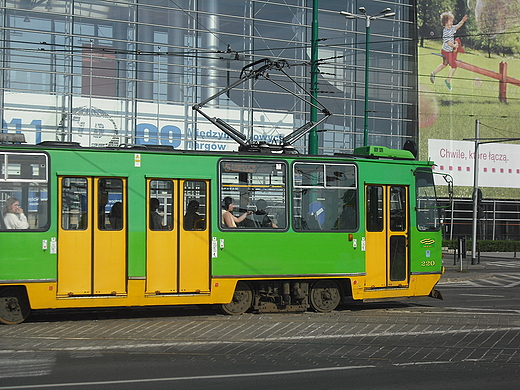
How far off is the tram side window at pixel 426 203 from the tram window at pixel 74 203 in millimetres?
6445

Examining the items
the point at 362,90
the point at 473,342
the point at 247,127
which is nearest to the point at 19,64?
the point at 247,127

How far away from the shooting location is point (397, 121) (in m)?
44.1

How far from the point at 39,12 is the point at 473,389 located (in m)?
31.0

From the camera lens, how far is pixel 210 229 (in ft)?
41.5

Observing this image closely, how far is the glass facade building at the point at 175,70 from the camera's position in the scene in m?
33.7

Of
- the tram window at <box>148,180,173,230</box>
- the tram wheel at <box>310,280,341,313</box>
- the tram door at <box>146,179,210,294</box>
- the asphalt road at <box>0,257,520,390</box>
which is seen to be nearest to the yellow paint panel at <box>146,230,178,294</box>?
the tram door at <box>146,179,210,294</box>

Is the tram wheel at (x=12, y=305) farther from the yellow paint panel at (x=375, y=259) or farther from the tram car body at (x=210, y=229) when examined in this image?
the yellow paint panel at (x=375, y=259)

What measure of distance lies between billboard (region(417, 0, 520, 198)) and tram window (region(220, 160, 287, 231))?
1285 inches

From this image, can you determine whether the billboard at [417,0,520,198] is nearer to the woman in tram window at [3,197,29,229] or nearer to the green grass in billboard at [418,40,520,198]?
the green grass in billboard at [418,40,520,198]

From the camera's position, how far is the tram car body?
1181cm

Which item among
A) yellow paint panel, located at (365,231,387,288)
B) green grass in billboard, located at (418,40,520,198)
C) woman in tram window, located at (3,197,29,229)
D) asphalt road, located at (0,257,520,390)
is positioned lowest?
asphalt road, located at (0,257,520,390)

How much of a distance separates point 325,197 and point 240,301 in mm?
2498

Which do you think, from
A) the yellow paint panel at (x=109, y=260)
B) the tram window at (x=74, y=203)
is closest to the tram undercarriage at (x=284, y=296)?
the yellow paint panel at (x=109, y=260)

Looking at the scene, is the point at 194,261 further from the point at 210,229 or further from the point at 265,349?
the point at 265,349
